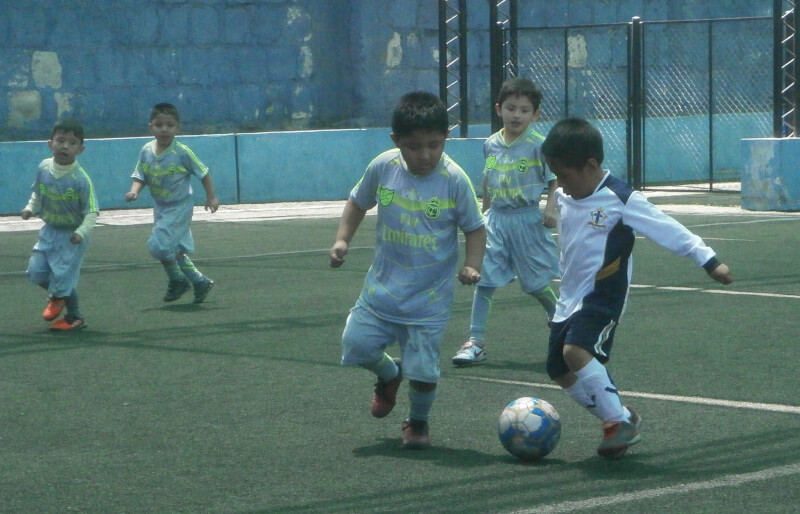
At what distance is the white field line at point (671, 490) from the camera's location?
489 cm

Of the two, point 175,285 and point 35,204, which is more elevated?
point 35,204

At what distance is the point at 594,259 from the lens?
225 inches

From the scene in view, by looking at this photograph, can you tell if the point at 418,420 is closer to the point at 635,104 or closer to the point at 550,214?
the point at 550,214

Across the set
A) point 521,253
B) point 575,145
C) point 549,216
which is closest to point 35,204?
point 521,253

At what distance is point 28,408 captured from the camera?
6859mm

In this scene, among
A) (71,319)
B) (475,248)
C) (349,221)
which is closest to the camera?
(475,248)

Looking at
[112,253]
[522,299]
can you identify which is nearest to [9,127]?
[112,253]

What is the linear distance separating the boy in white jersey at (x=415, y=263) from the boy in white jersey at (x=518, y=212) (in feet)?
7.20

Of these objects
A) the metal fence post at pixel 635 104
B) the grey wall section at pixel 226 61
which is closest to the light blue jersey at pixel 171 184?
the metal fence post at pixel 635 104

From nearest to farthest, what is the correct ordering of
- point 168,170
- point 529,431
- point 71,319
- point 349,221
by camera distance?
point 529,431 < point 349,221 < point 71,319 < point 168,170

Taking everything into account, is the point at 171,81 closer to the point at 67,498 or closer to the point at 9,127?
the point at 9,127

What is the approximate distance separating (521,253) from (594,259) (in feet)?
8.68

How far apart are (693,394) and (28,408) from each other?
3117 mm

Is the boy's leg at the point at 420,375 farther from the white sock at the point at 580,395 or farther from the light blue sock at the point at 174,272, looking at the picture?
the light blue sock at the point at 174,272
